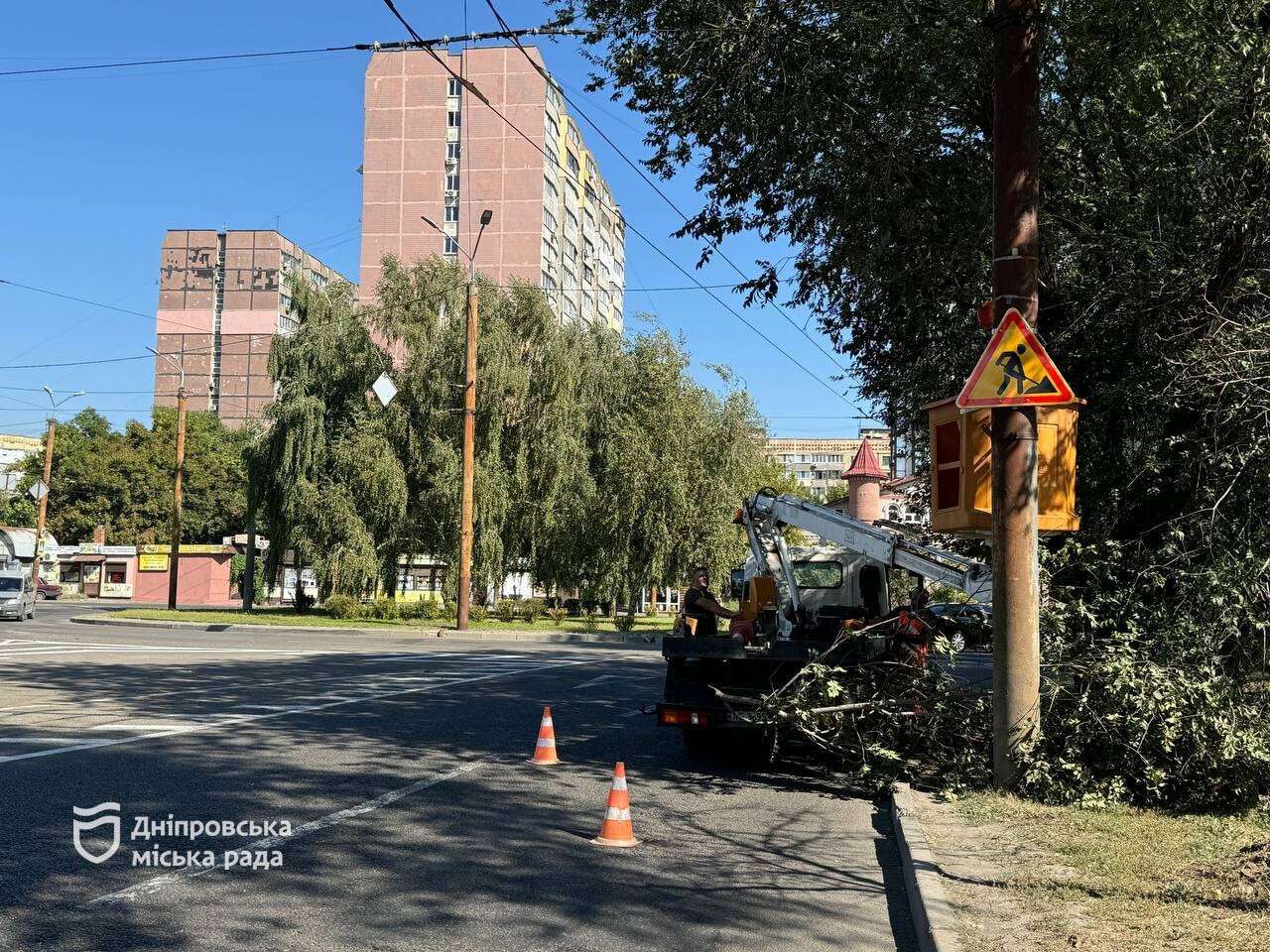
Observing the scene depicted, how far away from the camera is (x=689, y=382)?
40.5 meters

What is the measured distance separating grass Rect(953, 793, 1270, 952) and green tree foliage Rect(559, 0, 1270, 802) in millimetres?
602

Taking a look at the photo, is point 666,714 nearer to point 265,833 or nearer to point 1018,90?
point 265,833

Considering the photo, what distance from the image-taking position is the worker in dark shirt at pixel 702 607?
39.2 feet

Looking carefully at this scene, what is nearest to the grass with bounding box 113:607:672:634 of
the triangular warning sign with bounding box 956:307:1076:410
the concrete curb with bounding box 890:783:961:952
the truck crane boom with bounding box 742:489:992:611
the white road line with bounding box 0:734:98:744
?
the truck crane boom with bounding box 742:489:992:611

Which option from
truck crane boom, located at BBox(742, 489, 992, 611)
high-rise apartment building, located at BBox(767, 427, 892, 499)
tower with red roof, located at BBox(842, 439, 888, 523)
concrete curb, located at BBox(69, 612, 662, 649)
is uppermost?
high-rise apartment building, located at BBox(767, 427, 892, 499)

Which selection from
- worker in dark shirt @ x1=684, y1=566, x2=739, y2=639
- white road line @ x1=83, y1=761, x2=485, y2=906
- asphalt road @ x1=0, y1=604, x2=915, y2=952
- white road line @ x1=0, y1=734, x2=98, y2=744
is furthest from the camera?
worker in dark shirt @ x1=684, y1=566, x2=739, y2=639

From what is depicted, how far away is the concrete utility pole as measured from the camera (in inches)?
313

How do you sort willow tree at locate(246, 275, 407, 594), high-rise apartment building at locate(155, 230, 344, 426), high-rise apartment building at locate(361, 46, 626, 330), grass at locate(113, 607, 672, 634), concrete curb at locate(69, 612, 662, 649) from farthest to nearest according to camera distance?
1. high-rise apartment building at locate(155, 230, 344, 426)
2. high-rise apartment building at locate(361, 46, 626, 330)
3. willow tree at locate(246, 275, 407, 594)
4. grass at locate(113, 607, 672, 634)
5. concrete curb at locate(69, 612, 662, 649)

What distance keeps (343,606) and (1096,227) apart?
3044 cm

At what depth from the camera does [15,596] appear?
3641 cm

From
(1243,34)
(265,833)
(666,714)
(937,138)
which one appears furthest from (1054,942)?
(937,138)

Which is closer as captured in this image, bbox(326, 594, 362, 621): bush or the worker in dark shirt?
the worker in dark shirt

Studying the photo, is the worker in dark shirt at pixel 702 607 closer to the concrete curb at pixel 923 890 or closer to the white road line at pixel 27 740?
the concrete curb at pixel 923 890

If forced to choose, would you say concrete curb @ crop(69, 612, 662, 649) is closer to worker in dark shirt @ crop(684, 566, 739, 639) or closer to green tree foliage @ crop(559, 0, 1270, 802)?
worker in dark shirt @ crop(684, 566, 739, 639)
